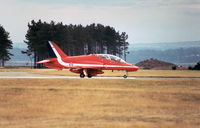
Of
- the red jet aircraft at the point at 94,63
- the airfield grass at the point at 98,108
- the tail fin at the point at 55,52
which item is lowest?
the airfield grass at the point at 98,108

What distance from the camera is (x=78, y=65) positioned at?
40.6m

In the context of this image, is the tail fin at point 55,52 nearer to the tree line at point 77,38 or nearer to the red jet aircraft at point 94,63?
the red jet aircraft at point 94,63

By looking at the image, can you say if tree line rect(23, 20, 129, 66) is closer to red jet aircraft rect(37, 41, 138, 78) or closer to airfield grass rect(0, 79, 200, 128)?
red jet aircraft rect(37, 41, 138, 78)

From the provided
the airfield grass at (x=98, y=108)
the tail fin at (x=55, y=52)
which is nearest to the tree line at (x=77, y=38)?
the tail fin at (x=55, y=52)

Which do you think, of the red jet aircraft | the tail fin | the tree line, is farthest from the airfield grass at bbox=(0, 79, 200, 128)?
the tree line

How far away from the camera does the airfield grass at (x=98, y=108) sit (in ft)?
55.3

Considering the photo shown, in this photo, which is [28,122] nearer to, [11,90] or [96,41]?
[11,90]

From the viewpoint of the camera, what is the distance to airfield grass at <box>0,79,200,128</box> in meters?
16.9

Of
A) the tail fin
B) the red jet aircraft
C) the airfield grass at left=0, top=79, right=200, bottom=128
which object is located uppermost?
the tail fin

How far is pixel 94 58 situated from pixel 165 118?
22993 mm

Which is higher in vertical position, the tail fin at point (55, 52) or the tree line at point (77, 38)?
the tree line at point (77, 38)

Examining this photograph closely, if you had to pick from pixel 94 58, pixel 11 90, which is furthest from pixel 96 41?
pixel 11 90

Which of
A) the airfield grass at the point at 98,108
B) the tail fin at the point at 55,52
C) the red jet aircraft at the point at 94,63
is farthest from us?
the tail fin at the point at 55,52

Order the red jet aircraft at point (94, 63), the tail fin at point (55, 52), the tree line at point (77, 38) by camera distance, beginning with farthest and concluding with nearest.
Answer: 1. the tree line at point (77, 38)
2. the tail fin at point (55, 52)
3. the red jet aircraft at point (94, 63)
